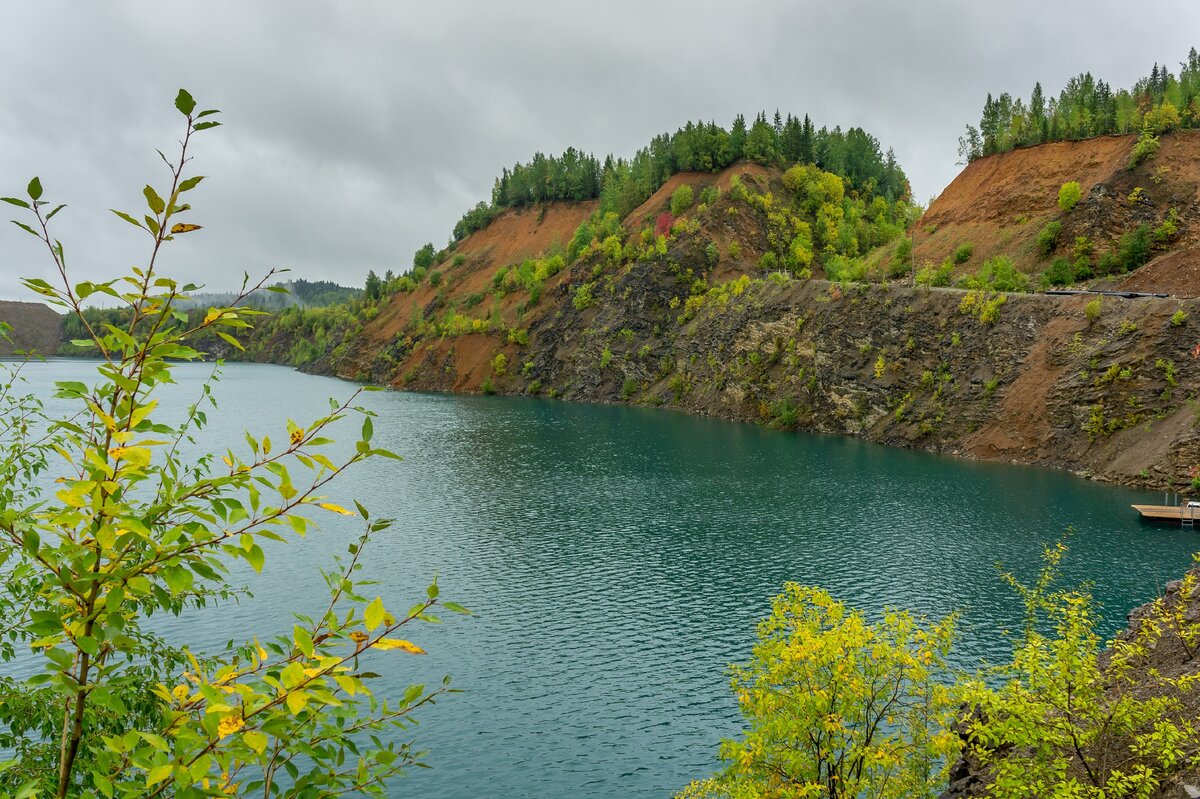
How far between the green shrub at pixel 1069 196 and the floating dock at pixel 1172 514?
155 feet

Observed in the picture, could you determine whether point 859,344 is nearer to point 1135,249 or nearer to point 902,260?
point 902,260

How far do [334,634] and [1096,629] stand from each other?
3429 cm

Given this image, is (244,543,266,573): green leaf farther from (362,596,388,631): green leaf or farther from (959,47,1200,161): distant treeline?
(959,47,1200,161): distant treeline

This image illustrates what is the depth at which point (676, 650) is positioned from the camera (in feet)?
98.5

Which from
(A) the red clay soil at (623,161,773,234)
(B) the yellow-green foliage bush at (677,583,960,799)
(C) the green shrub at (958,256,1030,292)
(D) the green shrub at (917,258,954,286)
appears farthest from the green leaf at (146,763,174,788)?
(A) the red clay soil at (623,161,773,234)

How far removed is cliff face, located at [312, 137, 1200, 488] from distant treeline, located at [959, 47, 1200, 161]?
244cm

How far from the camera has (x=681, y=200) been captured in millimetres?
135250

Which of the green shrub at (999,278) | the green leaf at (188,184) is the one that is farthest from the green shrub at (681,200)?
the green leaf at (188,184)

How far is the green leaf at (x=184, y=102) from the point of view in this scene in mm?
4211

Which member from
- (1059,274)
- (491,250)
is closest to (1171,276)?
(1059,274)

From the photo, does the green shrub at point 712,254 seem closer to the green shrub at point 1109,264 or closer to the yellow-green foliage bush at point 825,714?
the green shrub at point 1109,264

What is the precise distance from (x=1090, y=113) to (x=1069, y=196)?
66.1ft

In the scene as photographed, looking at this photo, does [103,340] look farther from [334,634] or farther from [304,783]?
[304,783]

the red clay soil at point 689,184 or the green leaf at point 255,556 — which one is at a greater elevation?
the red clay soil at point 689,184
